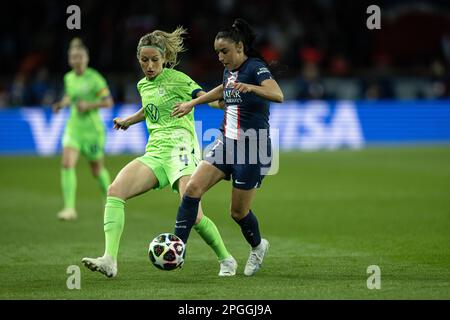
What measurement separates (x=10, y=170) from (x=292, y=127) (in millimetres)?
7809

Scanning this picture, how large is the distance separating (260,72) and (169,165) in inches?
49.6

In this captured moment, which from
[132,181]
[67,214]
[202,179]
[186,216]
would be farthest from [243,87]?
[67,214]

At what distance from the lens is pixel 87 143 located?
13.3 meters

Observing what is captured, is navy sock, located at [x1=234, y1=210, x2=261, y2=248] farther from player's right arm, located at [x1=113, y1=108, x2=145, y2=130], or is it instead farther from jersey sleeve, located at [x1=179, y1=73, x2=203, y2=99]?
player's right arm, located at [x1=113, y1=108, x2=145, y2=130]

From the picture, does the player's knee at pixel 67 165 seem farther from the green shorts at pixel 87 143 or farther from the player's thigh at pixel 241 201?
the player's thigh at pixel 241 201

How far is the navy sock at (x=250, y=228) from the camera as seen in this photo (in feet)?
27.4

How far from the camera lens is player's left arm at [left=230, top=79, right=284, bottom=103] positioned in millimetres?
7668

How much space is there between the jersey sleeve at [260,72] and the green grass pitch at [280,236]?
5.84 ft

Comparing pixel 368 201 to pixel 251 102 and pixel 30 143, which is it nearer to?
pixel 251 102

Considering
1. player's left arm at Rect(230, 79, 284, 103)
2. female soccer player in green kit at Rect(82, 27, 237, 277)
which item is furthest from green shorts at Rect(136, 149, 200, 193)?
player's left arm at Rect(230, 79, 284, 103)

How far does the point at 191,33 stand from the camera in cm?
2656

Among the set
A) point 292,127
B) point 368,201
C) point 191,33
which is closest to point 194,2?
point 191,33

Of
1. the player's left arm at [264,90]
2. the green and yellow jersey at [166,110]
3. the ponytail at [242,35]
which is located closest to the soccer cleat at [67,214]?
the green and yellow jersey at [166,110]

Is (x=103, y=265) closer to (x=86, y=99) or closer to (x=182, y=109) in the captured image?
(x=182, y=109)
